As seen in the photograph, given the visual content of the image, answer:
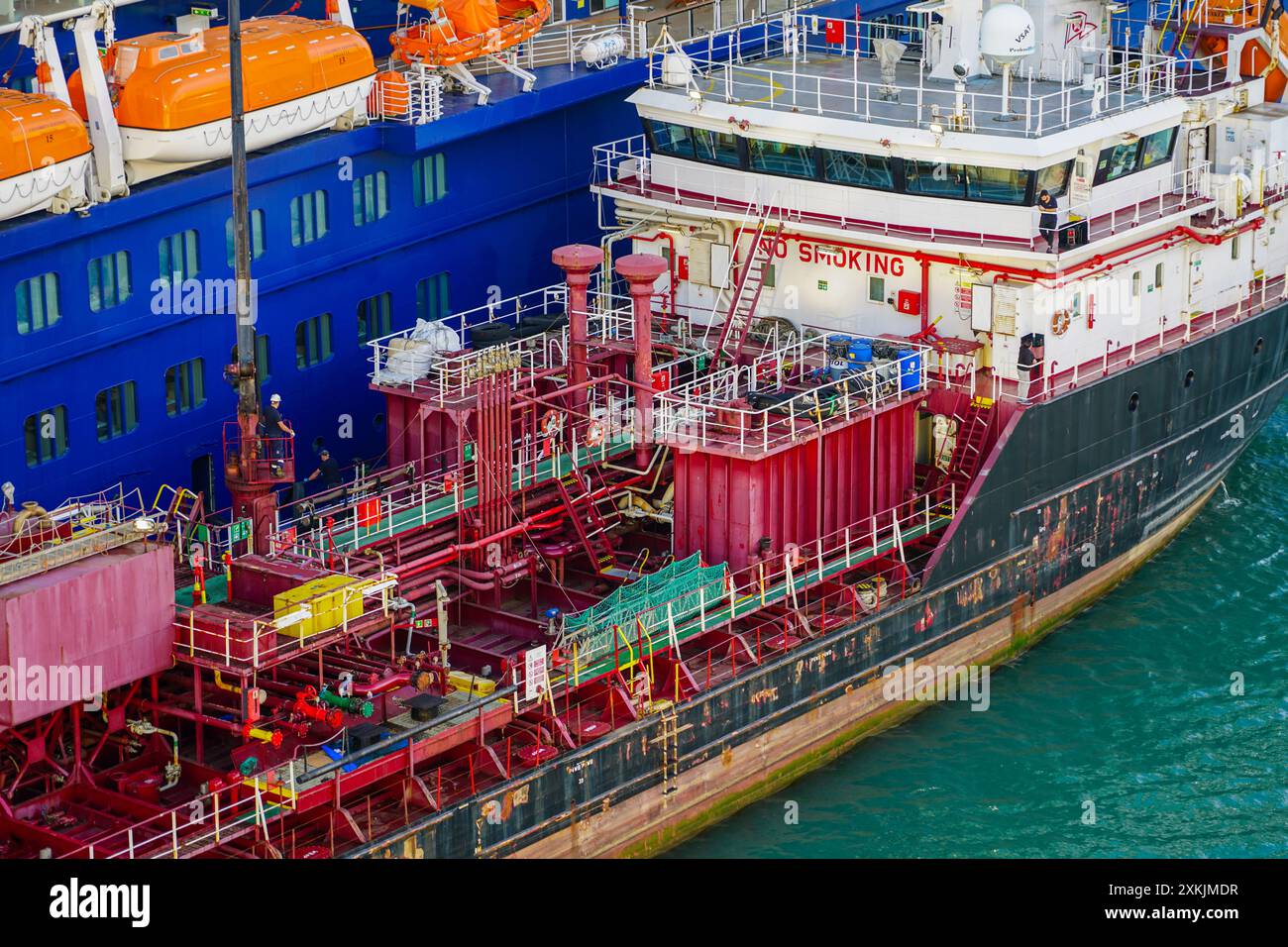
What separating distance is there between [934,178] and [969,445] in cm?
458

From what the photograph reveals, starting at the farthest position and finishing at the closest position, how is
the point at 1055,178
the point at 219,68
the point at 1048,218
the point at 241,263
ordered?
the point at 1055,178, the point at 1048,218, the point at 219,68, the point at 241,263

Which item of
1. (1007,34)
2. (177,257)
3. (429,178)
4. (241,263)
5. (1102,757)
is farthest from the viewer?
(429,178)

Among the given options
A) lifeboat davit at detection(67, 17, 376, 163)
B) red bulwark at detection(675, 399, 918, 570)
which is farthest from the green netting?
lifeboat davit at detection(67, 17, 376, 163)

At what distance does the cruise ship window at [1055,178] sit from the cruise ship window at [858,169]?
2.56 m

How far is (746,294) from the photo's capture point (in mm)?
43969

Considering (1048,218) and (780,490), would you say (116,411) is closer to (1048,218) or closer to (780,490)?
(780,490)

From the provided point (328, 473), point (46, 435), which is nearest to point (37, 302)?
point (46, 435)

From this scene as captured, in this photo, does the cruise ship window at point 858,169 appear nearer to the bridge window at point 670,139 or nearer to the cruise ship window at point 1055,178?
the cruise ship window at point 1055,178

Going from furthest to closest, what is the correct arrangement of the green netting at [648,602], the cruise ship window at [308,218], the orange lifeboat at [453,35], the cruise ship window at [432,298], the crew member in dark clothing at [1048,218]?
the cruise ship window at [432,298]
the orange lifeboat at [453,35]
the cruise ship window at [308,218]
the crew member in dark clothing at [1048,218]
the green netting at [648,602]

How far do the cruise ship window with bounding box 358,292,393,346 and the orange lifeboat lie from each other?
4.70 m

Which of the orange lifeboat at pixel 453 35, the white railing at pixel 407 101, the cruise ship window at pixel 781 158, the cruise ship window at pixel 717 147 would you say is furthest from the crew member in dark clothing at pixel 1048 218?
the orange lifeboat at pixel 453 35

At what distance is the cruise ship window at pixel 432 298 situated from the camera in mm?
47281

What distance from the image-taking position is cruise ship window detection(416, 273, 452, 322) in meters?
47.3

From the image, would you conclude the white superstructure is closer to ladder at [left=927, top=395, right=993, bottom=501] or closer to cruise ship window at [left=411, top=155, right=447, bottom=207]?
ladder at [left=927, top=395, right=993, bottom=501]
